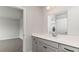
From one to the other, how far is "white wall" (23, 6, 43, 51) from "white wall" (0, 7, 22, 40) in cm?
27

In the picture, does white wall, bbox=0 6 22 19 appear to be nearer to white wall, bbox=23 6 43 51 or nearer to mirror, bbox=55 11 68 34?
white wall, bbox=23 6 43 51

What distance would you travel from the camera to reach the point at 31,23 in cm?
257

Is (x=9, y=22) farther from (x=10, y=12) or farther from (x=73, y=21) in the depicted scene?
(x=73, y=21)

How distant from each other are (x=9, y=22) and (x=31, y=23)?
0.73 metres

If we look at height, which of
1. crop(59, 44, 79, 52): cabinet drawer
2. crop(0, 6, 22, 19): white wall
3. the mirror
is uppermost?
crop(0, 6, 22, 19): white wall

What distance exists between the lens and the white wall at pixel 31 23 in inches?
95.4

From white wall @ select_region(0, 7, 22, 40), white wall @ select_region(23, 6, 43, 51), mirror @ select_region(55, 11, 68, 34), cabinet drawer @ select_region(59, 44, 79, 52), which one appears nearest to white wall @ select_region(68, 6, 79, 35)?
mirror @ select_region(55, 11, 68, 34)

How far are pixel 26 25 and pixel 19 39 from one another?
51 centimetres

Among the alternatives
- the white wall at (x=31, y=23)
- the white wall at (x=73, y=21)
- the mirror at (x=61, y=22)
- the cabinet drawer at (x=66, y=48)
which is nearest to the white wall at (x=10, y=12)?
the white wall at (x=31, y=23)

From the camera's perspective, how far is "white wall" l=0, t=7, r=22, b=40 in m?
2.13
